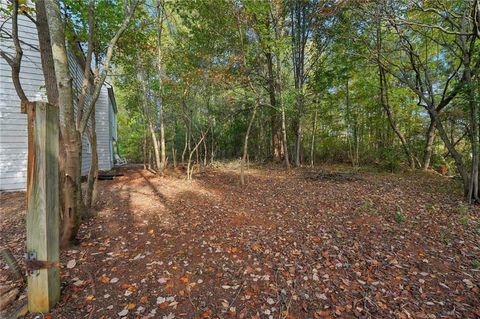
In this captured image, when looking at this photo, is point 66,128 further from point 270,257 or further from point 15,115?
point 15,115

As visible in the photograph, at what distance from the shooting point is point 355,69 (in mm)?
10141

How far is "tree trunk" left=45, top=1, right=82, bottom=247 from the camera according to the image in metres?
2.95

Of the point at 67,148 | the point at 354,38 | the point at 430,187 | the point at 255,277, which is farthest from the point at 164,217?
the point at 354,38

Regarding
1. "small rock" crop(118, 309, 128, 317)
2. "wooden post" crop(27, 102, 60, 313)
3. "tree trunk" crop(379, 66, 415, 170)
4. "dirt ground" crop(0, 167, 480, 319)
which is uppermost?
"tree trunk" crop(379, 66, 415, 170)

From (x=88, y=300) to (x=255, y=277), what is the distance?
5.73 ft

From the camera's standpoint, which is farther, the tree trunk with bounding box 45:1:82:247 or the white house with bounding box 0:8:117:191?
the white house with bounding box 0:8:117:191

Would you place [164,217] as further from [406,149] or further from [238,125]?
[238,125]

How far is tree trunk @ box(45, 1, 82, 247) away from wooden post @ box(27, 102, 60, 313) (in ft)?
3.59

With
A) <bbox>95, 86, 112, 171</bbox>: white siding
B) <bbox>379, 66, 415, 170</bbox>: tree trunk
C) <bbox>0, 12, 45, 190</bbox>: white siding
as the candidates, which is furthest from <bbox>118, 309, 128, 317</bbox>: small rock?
<bbox>95, 86, 112, 171</bbox>: white siding

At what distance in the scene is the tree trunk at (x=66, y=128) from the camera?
2.95 metres

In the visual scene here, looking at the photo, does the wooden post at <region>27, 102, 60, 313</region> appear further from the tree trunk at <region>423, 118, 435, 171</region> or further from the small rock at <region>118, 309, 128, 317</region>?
the tree trunk at <region>423, 118, 435, 171</region>

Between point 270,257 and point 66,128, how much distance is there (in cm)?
321

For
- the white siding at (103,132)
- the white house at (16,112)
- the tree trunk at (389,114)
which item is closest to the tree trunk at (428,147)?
the tree trunk at (389,114)

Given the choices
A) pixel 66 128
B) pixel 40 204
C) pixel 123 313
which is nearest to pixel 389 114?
pixel 66 128
